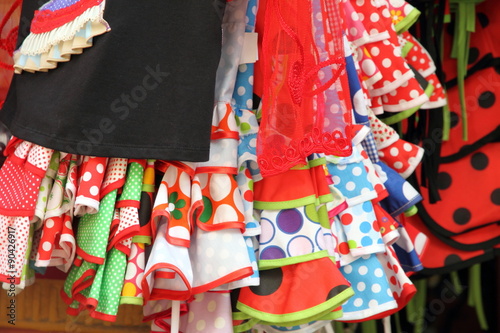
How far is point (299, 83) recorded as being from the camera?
0.77 metres

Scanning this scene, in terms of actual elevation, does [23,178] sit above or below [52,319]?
above

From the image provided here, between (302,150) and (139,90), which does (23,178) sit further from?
(302,150)

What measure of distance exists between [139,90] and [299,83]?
22cm

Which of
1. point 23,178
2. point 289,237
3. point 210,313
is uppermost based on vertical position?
point 23,178

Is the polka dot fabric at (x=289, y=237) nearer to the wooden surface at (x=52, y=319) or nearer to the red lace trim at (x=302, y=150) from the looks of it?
the red lace trim at (x=302, y=150)

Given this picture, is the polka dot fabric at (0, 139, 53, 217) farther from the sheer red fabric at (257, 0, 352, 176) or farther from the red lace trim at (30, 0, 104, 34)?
the sheer red fabric at (257, 0, 352, 176)

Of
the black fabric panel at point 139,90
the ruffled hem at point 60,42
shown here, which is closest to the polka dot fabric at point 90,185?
the black fabric panel at point 139,90

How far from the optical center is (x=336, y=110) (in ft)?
2.61

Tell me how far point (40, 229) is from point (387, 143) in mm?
636

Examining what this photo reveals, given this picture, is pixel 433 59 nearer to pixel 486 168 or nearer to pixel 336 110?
pixel 486 168

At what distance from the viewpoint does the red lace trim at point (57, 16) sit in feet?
2.51

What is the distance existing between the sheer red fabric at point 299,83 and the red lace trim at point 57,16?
10.1 inches

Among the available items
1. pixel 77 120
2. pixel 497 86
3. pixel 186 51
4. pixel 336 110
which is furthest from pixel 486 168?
pixel 77 120

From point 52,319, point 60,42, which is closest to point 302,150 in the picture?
point 60,42
